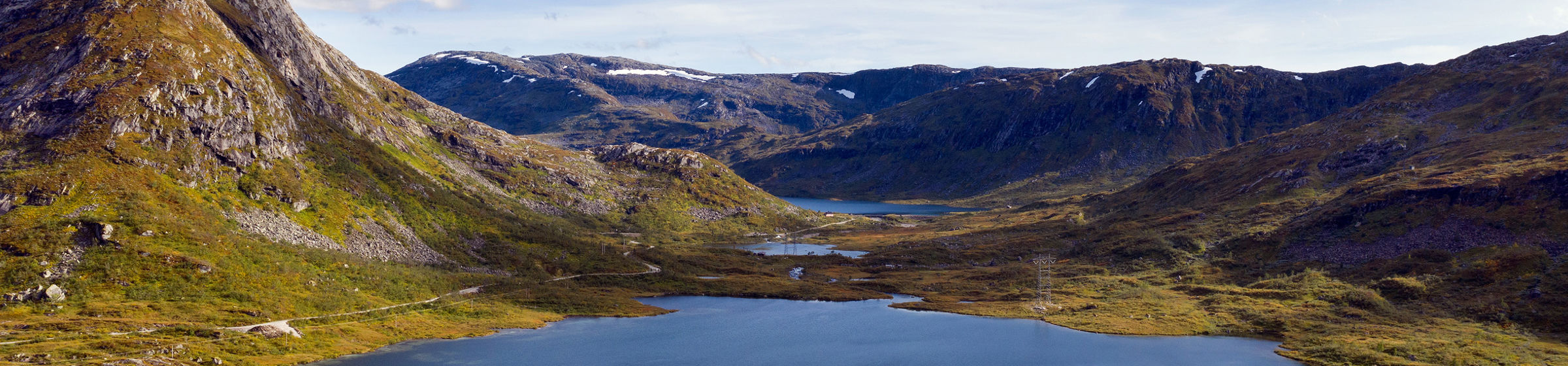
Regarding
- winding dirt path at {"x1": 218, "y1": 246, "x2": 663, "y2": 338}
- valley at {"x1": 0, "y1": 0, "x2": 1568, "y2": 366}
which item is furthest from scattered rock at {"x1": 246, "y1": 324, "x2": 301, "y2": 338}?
valley at {"x1": 0, "y1": 0, "x2": 1568, "y2": 366}

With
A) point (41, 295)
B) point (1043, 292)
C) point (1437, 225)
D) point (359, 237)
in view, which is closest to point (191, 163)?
point (359, 237)

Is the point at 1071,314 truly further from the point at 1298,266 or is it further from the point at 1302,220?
the point at 1302,220

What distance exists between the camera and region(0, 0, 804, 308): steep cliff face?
11594cm

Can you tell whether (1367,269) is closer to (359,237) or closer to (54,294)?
(359,237)

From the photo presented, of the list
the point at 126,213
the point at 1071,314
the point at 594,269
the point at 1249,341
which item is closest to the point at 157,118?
the point at 126,213

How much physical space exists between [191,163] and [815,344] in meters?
95.6

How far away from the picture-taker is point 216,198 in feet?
445

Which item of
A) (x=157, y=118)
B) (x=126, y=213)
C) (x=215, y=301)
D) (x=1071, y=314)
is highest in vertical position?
(x=157, y=118)

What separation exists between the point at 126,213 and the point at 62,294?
17.0m

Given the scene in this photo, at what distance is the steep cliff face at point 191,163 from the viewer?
116 metres

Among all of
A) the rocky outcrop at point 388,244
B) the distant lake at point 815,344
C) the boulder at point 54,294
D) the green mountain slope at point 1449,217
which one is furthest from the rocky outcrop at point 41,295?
the green mountain slope at point 1449,217

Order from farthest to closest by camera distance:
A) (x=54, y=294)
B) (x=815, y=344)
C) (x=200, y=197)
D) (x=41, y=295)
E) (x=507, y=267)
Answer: (x=507, y=267) → (x=200, y=197) → (x=815, y=344) → (x=54, y=294) → (x=41, y=295)

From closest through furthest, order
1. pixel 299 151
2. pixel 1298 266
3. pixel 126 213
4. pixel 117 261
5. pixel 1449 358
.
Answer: pixel 1449 358
pixel 117 261
pixel 126 213
pixel 1298 266
pixel 299 151

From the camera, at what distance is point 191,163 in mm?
137625
